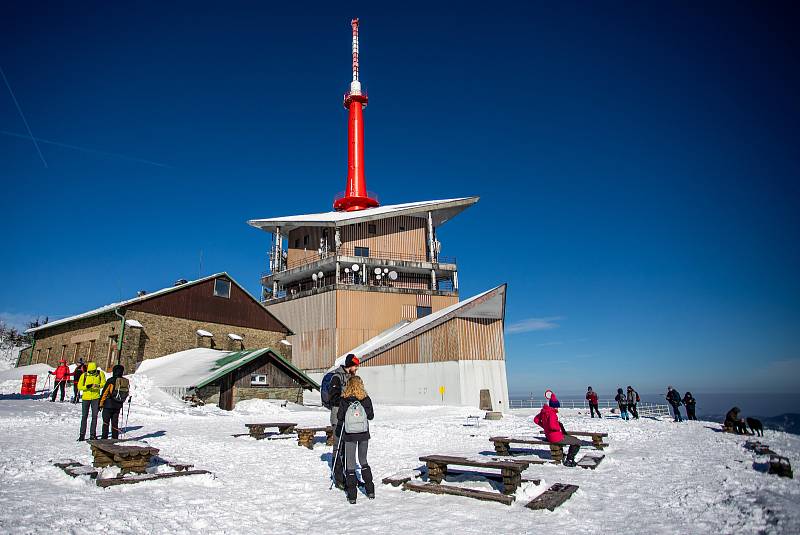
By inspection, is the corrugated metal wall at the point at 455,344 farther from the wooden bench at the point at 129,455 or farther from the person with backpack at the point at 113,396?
the wooden bench at the point at 129,455

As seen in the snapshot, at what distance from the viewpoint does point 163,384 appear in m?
21.2

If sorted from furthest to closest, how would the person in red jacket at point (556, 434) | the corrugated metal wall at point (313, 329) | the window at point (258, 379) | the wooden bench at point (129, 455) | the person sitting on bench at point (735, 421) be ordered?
the corrugated metal wall at point (313, 329) → the window at point (258, 379) → the person sitting on bench at point (735, 421) → the person in red jacket at point (556, 434) → the wooden bench at point (129, 455)

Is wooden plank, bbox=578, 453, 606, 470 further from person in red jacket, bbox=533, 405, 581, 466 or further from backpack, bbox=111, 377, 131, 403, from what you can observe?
backpack, bbox=111, 377, 131, 403

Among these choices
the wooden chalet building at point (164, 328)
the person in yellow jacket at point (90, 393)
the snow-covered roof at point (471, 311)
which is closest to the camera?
the person in yellow jacket at point (90, 393)

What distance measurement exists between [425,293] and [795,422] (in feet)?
94.4

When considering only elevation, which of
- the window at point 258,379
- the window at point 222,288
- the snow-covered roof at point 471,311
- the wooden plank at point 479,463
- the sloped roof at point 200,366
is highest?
the window at point 222,288

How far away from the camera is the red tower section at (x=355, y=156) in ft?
174

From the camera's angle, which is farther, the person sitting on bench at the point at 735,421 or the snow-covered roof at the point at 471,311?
the snow-covered roof at the point at 471,311

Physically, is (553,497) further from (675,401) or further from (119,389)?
(675,401)

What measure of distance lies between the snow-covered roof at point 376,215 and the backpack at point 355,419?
3630cm

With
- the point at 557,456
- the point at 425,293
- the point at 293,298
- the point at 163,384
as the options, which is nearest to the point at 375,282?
the point at 425,293

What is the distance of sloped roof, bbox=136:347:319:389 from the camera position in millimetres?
21219

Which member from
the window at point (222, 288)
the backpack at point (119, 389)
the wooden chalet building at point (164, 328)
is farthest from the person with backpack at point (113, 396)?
the window at point (222, 288)

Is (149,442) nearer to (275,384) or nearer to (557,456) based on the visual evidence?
(557,456)
